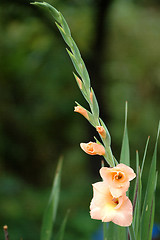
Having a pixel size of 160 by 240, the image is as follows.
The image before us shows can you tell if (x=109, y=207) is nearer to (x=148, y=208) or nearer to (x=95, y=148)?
(x=95, y=148)

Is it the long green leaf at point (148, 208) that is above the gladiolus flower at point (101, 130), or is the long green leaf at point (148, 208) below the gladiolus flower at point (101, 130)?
below

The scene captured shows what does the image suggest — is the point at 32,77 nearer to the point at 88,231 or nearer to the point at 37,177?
the point at 37,177

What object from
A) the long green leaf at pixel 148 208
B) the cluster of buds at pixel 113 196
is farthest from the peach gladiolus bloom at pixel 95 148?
the long green leaf at pixel 148 208

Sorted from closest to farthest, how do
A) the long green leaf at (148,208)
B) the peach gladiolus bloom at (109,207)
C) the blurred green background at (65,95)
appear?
the peach gladiolus bloom at (109,207) → the long green leaf at (148,208) → the blurred green background at (65,95)

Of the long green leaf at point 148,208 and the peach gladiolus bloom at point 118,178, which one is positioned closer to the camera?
the peach gladiolus bloom at point 118,178

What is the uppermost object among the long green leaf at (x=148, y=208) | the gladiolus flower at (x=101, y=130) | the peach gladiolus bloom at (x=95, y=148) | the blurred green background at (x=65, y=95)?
the gladiolus flower at (x=101, y=130)

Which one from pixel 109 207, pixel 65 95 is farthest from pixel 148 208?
pixel 65 95

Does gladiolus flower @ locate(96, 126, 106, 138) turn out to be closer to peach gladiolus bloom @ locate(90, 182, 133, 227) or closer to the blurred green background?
peach gladiolus bloom @ locate(90, 182, 133, 227)

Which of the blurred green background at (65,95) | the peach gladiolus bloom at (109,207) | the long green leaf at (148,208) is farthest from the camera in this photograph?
the blurred green background at (65,95)

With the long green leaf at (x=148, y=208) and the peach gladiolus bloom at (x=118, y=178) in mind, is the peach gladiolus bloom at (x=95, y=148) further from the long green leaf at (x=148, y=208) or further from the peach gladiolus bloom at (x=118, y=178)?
the long green leaf at (x=148, y=208)
